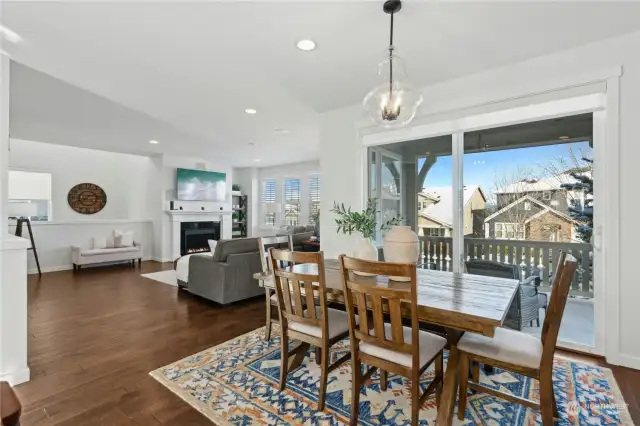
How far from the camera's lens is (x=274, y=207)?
925 cm

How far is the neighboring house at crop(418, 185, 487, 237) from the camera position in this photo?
3.39 metres

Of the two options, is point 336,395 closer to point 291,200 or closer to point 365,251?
point 365,251

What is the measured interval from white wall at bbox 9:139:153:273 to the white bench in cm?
41

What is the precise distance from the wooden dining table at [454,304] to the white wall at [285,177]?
21.8 ft

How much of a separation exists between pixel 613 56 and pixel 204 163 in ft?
26.1

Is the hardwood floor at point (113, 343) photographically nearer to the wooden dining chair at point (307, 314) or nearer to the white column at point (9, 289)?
the white column at point (9, 289)

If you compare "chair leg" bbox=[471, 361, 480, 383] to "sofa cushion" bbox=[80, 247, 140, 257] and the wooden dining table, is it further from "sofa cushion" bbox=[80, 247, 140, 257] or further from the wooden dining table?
"sofa cushion" bbox=[80, 247, 140, 257]

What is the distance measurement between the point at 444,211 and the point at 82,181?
798 centimetres

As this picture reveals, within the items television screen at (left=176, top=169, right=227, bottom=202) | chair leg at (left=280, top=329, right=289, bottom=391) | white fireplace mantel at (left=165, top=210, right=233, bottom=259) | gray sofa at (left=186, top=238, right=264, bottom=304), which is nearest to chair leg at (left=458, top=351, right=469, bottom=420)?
chair leg at (left=280, top=329, right=289, bottom=391)

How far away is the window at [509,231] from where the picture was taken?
321cm

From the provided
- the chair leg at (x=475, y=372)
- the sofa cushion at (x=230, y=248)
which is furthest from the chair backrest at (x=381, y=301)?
the sofa cushion at (x=230, y=248)

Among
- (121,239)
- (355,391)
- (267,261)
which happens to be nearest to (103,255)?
(121,239)

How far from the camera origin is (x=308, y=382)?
2.28m

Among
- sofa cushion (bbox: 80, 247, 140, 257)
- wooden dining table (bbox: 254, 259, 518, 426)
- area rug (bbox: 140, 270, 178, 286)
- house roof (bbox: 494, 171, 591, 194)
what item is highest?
house roof (bbox: 494, 171, 591, 194)
